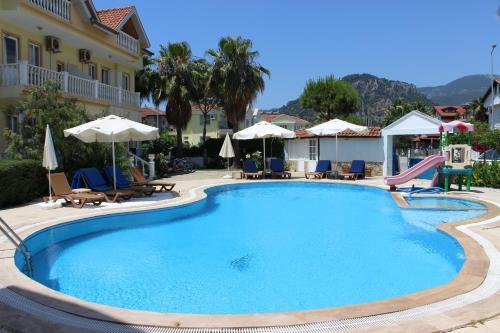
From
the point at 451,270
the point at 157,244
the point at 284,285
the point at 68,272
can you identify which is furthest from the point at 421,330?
the point at 157,244

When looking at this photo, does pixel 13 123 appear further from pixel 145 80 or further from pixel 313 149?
pixel 313 149

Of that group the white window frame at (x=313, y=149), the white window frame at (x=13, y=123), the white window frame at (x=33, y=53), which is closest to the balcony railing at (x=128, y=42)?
the white window frame at (x=33, y=53)

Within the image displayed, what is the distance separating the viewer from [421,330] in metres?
4.15

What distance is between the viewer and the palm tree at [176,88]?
102 feet

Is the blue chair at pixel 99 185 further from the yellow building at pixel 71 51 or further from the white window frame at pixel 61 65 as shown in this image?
the white window frame at pixel 61 65

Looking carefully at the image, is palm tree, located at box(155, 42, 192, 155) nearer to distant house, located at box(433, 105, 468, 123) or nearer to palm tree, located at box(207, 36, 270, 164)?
palm tree, located at box(207, 36, 270, 164)

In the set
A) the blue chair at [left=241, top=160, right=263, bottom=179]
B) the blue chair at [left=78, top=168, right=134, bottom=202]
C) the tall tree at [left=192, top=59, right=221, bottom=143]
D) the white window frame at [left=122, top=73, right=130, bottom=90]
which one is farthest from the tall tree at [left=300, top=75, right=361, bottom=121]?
the blue chair at [left=78, top=168, right=134, bottom=202]

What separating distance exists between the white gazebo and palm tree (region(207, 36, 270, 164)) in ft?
36.3

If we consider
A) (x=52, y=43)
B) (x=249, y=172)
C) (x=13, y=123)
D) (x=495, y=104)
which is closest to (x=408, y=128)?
(x=249, y=172)

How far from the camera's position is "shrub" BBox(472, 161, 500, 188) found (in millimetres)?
17609

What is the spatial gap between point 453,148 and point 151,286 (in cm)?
1371

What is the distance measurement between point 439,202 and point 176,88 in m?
21.3

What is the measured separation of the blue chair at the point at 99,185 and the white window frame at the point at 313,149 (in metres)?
14.2

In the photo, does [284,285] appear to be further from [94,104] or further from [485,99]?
[485,99]
